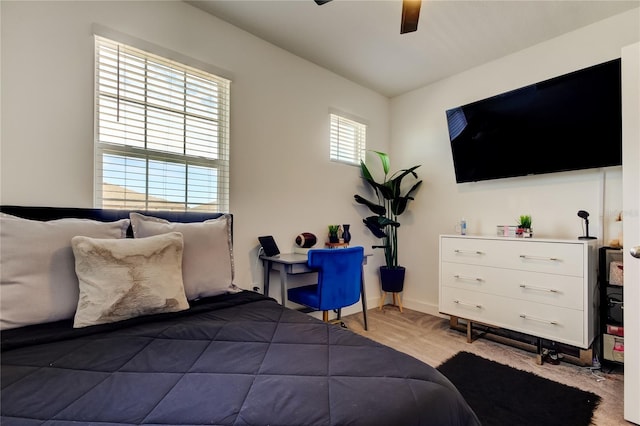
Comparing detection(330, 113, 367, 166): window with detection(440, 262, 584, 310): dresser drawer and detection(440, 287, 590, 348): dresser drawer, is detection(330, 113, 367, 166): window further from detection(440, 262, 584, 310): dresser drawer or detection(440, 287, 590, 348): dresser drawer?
detection(440, 287, 590, 348): dresser drawer

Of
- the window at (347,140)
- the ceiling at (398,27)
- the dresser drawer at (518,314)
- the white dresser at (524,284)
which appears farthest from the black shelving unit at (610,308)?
the window at (347,140)

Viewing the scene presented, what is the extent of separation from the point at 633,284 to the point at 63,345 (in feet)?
8.79

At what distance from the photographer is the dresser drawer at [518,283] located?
2148mm

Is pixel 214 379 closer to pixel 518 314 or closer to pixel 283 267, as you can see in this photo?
pixel 283 267

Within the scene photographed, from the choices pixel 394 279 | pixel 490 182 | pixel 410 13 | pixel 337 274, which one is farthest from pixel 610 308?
pixel 410 13

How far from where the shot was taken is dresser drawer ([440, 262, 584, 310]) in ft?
7.05

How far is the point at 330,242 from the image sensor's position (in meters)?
3.11

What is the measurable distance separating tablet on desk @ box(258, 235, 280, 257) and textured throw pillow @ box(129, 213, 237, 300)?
2.18 feet

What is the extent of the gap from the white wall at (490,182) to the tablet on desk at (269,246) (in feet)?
6.17

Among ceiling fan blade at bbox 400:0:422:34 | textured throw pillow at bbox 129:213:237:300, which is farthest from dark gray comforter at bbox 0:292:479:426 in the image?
ceiling fan blade at bbox 400:0:422:34

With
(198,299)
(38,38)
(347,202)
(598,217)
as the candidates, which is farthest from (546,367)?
(38,38)

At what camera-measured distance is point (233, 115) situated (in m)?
2.53

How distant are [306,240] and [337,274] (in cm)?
55

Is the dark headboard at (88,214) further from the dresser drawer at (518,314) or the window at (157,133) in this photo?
the dresser drawer at (518,314)
